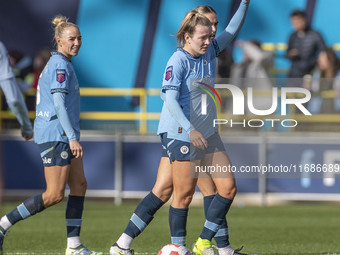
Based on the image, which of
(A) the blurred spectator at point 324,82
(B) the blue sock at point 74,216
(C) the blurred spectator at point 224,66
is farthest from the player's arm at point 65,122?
(C) the blurred spectator at point 224,66

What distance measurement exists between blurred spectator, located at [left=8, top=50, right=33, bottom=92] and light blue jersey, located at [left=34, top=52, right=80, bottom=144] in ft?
28.3

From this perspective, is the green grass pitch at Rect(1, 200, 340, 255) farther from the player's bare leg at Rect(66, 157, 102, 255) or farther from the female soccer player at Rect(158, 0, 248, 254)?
the female soccer player at Rect(158, 0, 248, 254)

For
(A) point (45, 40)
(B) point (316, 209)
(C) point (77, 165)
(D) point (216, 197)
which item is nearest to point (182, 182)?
(D) point (216, 197)

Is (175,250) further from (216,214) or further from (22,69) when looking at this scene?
(22,69)

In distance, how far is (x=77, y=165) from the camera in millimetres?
8609

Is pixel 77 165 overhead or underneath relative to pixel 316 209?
overhead

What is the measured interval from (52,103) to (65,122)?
0.32 metres

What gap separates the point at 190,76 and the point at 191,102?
0.75ft

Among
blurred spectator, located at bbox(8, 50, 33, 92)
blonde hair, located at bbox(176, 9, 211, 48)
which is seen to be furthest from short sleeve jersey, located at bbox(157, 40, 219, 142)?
blurred spectator, located at bbox(8, 50, 33, 92)

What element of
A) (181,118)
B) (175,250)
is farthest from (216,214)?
(181,118)

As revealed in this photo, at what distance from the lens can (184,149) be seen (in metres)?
7.88

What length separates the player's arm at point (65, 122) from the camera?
321 inches

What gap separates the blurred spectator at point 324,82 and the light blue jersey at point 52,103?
8112 millimetres

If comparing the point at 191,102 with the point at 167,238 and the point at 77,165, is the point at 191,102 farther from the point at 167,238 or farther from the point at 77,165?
the point at 167,238
